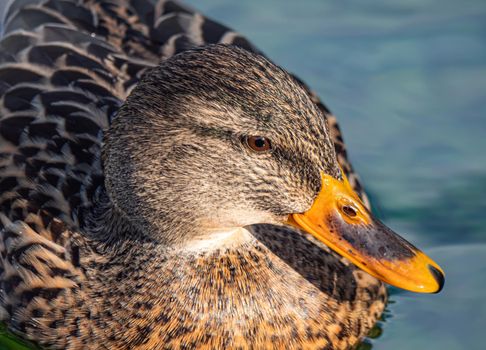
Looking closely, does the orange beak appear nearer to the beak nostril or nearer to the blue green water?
the beak nostril

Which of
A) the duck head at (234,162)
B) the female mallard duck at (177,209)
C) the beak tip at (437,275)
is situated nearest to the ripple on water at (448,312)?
the female mallard duck at (177,209)

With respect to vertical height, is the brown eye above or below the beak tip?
above

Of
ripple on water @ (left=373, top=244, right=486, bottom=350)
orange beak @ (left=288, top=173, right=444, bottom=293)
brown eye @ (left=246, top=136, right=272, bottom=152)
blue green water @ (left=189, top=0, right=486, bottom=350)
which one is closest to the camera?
brown eye @ (left=246, top=136, right=272, bottom=152)

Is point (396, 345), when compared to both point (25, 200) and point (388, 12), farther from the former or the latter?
point (388, 12)

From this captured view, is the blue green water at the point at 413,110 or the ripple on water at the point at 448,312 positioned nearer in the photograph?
the ripple on water at the point at 448,312

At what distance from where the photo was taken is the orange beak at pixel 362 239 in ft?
15.0

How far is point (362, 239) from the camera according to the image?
4.61 meters

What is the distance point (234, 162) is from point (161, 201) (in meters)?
0.37

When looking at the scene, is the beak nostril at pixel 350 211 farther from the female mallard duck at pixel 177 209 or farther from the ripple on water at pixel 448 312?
the ripple on water at pixel 448 312

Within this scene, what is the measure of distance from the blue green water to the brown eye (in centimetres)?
159

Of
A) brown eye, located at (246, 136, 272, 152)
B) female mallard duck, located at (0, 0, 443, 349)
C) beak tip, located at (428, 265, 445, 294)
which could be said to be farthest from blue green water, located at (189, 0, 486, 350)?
brown eye, located at (246, 136, 272, 152)

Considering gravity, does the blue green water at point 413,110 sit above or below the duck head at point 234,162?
above

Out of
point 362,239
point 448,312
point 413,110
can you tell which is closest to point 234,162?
point 362,239

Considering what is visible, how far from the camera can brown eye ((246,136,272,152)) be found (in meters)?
4.37
